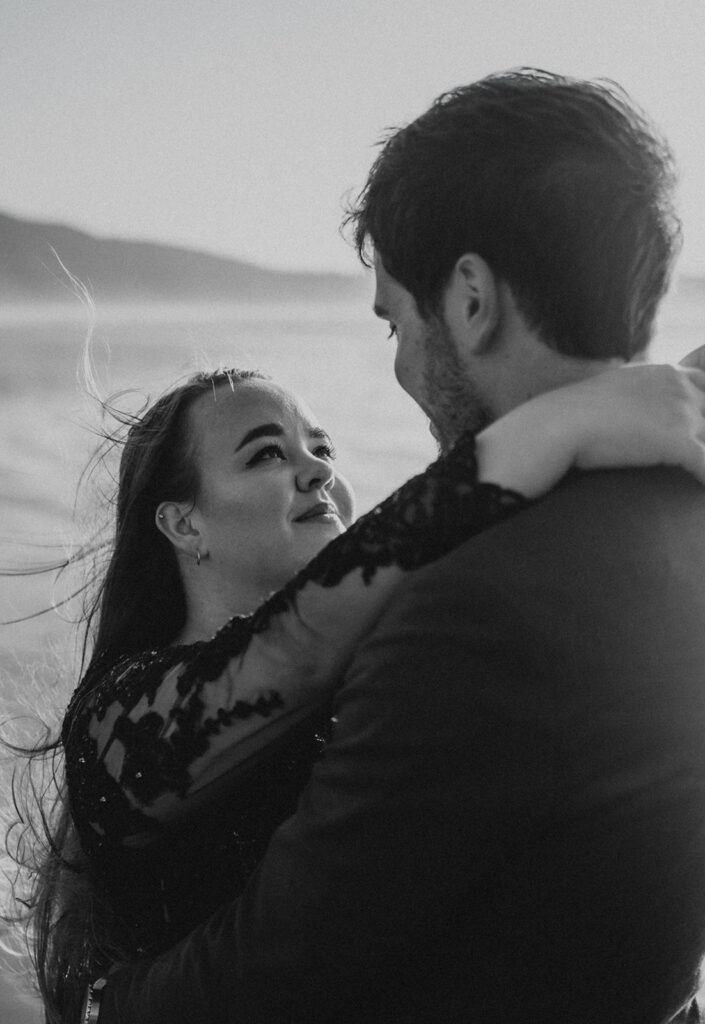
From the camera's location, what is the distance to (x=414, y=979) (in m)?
1.37

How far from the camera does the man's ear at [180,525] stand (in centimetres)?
242

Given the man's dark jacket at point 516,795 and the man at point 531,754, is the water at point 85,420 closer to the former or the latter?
the man at point 531,754

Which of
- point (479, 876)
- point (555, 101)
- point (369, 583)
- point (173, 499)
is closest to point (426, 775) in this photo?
point (479, 876)

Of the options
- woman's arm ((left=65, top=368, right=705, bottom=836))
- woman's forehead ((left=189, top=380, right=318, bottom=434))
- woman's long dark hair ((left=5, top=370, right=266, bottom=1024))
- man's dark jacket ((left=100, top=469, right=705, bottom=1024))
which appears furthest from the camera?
woman's forehead ((left=189, top=380, right=318, bottom=434))

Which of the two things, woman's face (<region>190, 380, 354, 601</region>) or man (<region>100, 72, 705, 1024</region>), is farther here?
woman's face (<region>190, 380, 354, 601</region>)

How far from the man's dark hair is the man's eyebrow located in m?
0.81

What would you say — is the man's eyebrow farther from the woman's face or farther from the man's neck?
the man's neck

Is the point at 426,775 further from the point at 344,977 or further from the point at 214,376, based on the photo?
the point at 214,376

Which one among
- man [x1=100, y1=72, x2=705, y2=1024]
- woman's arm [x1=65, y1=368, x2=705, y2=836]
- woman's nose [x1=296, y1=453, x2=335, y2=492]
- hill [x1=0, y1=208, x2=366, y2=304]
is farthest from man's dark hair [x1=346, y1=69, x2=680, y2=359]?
hill [x1=0, y1=208, x2=366, y2=304]

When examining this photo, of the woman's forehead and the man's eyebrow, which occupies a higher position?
the woman's forehead

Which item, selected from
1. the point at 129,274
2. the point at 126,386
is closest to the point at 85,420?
the point at 126,386

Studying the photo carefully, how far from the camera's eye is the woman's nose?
7.61ft

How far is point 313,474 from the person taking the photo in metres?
2.33

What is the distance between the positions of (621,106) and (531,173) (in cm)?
16
